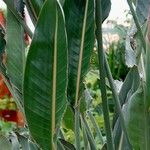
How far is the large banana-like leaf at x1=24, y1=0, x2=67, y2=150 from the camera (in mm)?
667

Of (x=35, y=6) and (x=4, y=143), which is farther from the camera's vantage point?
(x=4, y=143)

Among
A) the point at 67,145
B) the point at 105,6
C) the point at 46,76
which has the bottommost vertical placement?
the point at 67,145

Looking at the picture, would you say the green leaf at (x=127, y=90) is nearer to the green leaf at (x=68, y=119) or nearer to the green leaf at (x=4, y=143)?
the green leaf at (x=68, y=119)

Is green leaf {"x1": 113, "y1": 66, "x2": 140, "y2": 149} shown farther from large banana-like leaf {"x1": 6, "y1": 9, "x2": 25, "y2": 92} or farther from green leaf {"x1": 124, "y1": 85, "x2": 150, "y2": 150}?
large banana-like leaf {"x1": 6, "y1": 9, "x2": 25, "y2": 92}

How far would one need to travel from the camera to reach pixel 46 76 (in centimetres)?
72

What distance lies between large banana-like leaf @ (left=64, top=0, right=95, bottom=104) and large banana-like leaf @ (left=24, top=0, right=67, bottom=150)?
0.12 meters

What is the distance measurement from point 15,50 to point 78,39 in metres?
0.19

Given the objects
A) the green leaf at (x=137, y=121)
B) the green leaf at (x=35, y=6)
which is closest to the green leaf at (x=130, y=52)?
the green leaf at (x=137, y=121)

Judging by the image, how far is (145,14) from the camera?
105 cm

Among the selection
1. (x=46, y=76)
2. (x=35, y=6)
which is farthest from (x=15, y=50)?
(x=46, y=76)

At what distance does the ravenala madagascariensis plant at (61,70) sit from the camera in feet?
2.26

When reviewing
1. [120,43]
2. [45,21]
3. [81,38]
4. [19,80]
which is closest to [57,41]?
[45,21]

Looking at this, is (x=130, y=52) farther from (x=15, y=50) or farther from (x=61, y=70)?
(x=61, y=70)

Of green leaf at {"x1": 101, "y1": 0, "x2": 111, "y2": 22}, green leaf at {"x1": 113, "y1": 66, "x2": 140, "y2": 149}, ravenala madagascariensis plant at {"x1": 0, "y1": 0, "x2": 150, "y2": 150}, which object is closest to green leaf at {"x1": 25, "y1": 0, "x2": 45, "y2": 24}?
ravenala madagascariensis plant at {"x1": 0, "y1": 0, "x2": 150, "y2": 150}
